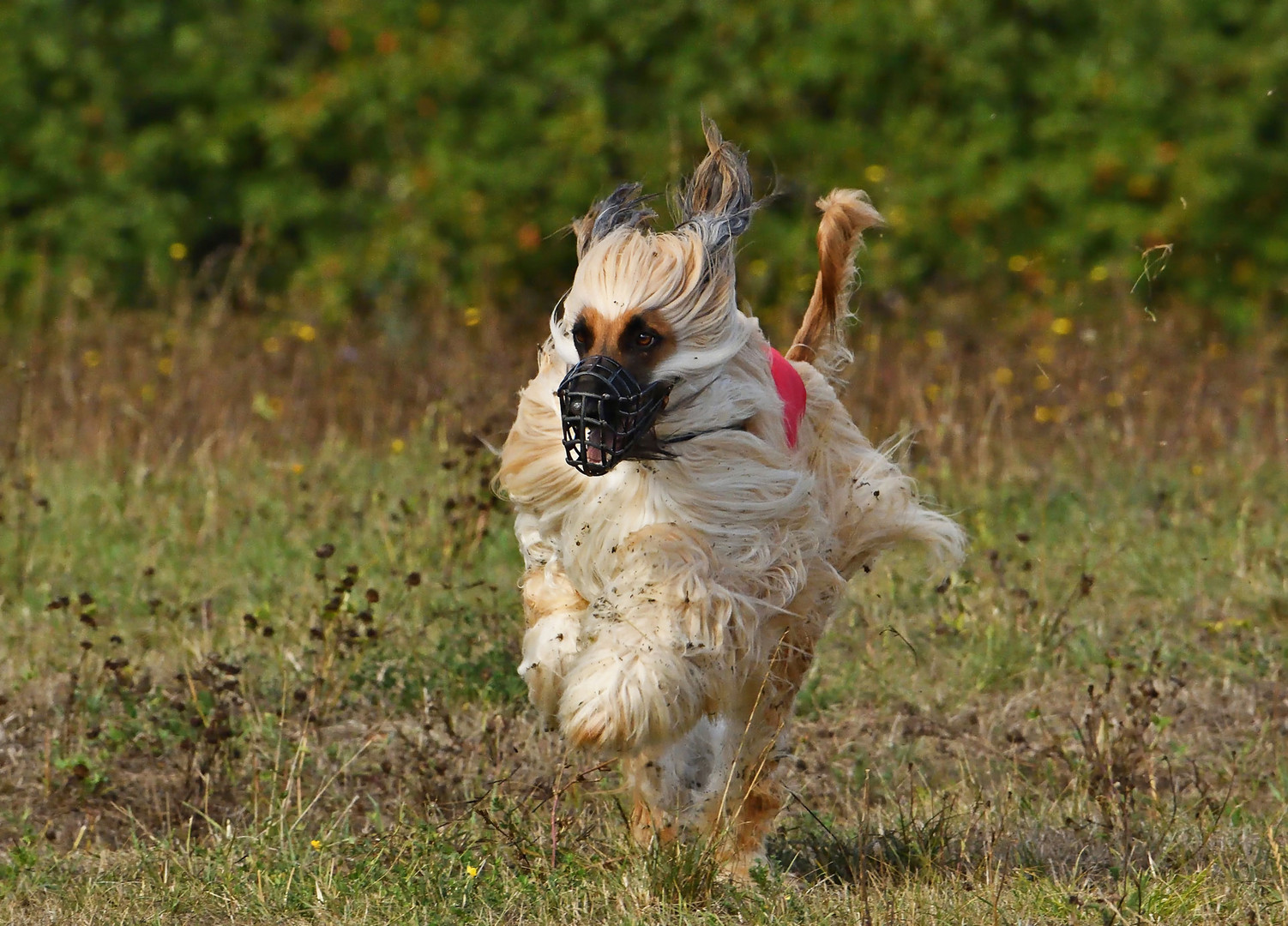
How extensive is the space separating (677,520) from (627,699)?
1.41 feet

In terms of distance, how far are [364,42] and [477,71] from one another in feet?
2.21

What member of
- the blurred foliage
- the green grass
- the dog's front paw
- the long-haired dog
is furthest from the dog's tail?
the blurred foliage

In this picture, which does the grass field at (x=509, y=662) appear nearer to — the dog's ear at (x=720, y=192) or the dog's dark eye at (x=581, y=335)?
the dog's dark eye at (x=581, y=335)

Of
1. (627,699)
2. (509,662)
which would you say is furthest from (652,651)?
(509,662)

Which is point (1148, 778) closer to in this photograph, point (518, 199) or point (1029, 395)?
point (1029, 395)

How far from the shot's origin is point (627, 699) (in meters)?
3.00

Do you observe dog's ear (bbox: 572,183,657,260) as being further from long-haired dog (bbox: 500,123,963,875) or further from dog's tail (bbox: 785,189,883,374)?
dog's tail (bbox: 785,189,883,374)

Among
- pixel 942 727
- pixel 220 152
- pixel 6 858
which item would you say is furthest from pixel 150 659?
pixel 220 152

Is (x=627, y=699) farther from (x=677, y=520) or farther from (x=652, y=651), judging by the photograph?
(x=677, y=520)

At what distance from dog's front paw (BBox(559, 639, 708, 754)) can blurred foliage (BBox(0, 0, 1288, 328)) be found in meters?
5.07

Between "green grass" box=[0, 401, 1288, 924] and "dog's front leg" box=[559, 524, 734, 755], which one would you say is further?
"green grass" box=[0, 401, 1288, 924]

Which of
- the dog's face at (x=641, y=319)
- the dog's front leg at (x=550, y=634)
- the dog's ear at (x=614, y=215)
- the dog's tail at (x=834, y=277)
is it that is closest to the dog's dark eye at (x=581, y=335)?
the dog's face at (x=641, y=319)

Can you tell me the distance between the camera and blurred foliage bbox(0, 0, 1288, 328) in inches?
317

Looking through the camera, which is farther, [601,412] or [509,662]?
[509,662]
